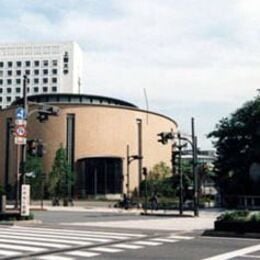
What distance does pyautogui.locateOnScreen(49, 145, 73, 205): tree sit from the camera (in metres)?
90.6

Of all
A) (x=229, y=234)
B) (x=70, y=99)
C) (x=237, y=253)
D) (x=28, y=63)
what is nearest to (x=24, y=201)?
(x=229, y=234)

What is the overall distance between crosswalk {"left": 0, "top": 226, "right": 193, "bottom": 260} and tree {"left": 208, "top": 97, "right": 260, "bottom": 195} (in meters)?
40.4

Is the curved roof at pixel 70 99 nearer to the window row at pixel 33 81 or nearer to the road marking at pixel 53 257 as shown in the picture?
the window row at pixel 33 81

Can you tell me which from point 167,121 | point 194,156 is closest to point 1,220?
point 194,156

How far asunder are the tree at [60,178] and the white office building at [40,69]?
5272 cm

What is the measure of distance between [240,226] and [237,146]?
42.2m

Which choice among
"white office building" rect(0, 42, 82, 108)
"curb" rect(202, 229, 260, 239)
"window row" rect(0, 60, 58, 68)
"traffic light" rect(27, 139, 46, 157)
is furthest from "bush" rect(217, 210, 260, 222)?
"window row" rect(0, 60, 58, 68)

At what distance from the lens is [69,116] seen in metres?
105

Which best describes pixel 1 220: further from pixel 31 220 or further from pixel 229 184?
pixel 229 184

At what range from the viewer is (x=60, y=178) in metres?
92.1

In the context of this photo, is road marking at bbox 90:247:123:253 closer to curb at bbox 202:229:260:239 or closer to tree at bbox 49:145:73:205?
curb at bbox 202:229:260:239

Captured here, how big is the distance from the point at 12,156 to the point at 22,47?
4688 centimetres

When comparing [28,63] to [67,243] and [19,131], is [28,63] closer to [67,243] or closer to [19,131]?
[19,131]

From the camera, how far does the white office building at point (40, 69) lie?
5679 inches
